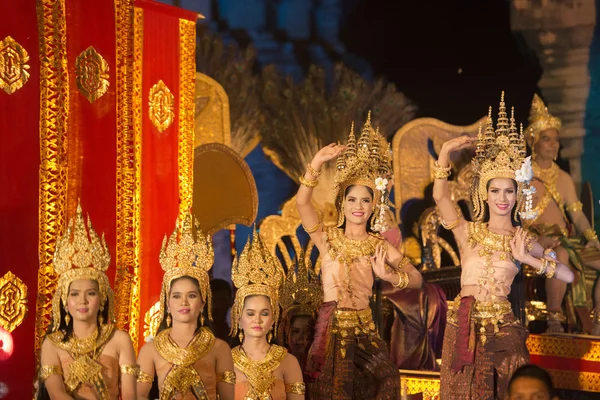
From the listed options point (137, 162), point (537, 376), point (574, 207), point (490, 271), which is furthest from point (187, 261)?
point (574, 207)

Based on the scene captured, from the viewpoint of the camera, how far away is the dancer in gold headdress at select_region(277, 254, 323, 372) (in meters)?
6.84

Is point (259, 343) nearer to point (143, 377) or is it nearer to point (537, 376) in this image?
point (143, 377)

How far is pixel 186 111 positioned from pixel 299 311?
1.63 metres

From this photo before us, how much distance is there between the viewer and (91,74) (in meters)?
6.86

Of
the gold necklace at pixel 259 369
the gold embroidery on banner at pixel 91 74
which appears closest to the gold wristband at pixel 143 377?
the gold necklace at pixel 259 369

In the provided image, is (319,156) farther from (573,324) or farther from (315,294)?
(573,324)

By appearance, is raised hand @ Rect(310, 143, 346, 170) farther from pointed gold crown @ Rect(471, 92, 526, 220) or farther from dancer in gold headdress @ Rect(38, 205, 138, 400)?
dancer in gold headdress @ Rect(38, 205, 138, 400)

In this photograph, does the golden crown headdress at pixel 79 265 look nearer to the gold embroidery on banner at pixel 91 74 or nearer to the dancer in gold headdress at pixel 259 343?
the dancer in gold headdress at pixel 259 343

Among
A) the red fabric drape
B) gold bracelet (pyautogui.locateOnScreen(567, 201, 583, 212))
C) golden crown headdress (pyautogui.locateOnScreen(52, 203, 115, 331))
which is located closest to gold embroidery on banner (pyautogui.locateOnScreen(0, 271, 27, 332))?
the red fabric drape

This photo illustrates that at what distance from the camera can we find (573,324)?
888cm

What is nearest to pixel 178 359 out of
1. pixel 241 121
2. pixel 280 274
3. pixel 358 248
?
pixel 280 274

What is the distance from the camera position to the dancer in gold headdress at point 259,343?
5898 mm

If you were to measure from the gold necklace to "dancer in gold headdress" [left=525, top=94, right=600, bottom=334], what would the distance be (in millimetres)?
3232

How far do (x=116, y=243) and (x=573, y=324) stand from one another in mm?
3913
